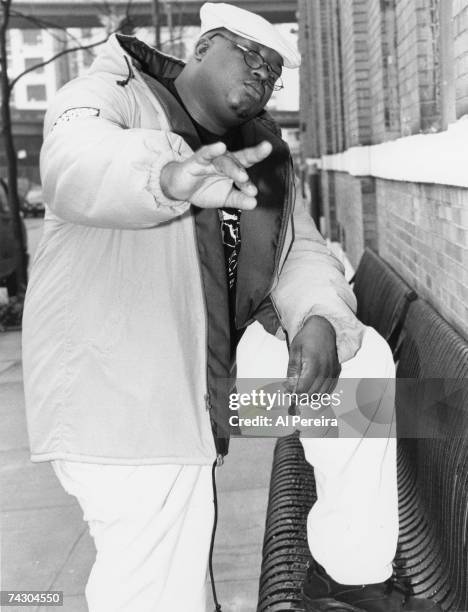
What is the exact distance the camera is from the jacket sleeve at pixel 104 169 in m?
1.67

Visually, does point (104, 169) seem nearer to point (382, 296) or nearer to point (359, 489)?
point (359, 489)

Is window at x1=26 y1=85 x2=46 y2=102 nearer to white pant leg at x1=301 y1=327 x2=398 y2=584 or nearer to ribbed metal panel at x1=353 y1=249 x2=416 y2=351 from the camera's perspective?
ribbed metal panel at x1=353 y1=249 x2=416 y2=351

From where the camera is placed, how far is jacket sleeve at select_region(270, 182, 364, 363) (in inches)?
93.7

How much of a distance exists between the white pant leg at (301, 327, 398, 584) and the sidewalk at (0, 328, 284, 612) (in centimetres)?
35

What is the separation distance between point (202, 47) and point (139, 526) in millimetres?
1292

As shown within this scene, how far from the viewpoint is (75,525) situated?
417cm

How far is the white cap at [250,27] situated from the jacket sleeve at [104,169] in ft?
1.45

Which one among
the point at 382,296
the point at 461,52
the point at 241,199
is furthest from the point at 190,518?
the point at 382,296

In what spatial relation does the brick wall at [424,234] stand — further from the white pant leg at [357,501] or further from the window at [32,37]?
the window at [32,37]

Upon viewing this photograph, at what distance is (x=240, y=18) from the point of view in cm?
218

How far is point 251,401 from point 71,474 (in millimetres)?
615

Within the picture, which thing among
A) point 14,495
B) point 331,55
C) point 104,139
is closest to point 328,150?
point 331,55

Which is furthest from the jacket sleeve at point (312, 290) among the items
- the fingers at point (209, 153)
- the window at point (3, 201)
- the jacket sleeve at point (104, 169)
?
the window at point (3, 201)

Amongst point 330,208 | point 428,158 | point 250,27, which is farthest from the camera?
point 330,208
